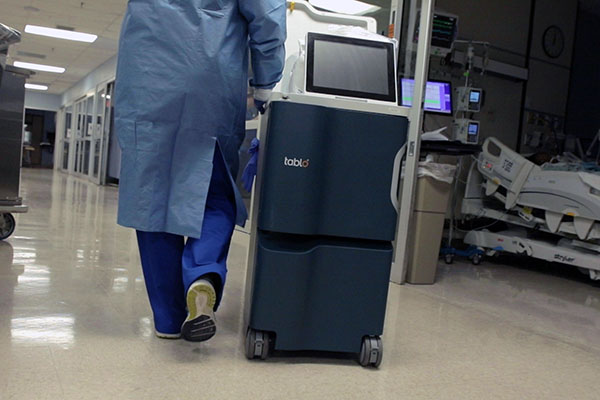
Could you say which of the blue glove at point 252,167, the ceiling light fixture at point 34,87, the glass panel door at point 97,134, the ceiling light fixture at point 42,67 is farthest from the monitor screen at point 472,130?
the ceiling light fixture at point 34,87

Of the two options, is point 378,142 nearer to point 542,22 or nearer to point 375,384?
point 375,384

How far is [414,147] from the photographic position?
3.24 meters

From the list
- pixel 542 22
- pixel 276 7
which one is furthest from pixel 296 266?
pixel 542 22

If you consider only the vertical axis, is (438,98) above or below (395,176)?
above

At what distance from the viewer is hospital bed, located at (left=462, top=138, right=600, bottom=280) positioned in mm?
3834

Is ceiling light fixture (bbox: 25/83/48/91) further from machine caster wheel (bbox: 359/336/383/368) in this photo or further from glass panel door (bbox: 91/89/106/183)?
machine caster wheel (bbox: 359/336/383/368)

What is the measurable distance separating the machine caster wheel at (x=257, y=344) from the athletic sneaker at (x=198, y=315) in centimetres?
14

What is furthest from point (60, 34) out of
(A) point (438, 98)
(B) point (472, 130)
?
(B) point (472, 130)

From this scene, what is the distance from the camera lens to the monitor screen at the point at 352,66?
5.73 ft

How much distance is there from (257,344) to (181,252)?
40cm

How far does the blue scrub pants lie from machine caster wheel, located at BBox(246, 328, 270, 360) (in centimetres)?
17

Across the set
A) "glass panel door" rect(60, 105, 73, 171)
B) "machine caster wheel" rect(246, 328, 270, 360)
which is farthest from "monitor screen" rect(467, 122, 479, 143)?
"glass panel door" rect(60, 105, 73, 171)

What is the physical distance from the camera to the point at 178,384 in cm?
143

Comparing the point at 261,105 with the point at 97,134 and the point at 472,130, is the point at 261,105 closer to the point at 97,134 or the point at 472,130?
the point at 472,130
